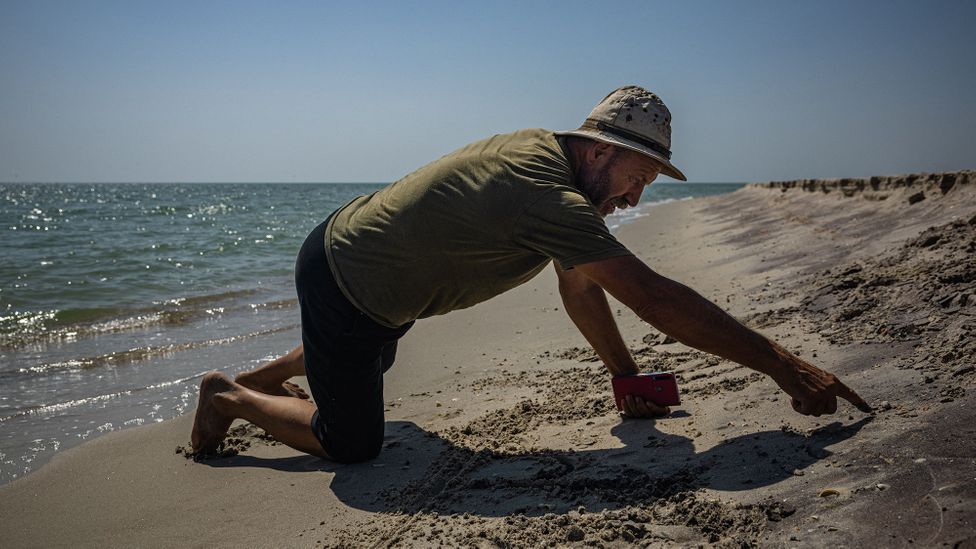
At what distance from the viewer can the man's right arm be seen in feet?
7.29

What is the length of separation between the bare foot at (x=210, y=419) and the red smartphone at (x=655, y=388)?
5.57 feet

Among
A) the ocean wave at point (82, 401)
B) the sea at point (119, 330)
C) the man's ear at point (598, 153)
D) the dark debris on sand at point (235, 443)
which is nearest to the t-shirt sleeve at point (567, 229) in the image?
the man's ear at point (598, 153)

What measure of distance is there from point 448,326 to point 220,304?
3.67m

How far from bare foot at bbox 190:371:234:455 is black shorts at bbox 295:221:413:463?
48 centimetres

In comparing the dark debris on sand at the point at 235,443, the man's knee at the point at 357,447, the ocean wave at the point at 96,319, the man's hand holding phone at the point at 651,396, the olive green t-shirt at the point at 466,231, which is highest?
the olive green t-shirt at the point at 466,231

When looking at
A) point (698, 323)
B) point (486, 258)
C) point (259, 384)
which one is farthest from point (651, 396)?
point (259, 384)

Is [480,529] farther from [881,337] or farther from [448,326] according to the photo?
[448,326]

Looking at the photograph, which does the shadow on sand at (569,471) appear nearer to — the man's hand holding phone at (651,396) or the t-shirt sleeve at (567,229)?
the man's hand holding phone at (651,396)

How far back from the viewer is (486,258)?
2.43 metres

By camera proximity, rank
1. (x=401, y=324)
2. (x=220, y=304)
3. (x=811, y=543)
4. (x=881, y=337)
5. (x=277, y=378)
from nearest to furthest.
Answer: (x=811, y=543), (x=401, y=324), (x=881, y=337), (x=277, y=378), (x=220, y=304)

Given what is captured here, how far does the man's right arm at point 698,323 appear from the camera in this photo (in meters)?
2.22

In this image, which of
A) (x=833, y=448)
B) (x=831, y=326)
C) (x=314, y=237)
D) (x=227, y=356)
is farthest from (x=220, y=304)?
(x=833, y=448)

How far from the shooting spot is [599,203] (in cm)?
254

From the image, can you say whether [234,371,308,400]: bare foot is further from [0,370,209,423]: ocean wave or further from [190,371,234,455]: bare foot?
[0,370,209,423]: ocean wave
